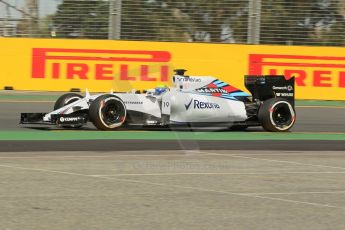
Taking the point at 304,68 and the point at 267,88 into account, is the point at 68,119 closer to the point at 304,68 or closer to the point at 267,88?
the point at 267,88

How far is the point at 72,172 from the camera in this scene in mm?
7922

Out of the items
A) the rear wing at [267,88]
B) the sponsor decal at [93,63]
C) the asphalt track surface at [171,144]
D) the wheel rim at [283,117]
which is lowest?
the asphalt track surface at [171,144]

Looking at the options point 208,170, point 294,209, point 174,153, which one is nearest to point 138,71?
point 174,153

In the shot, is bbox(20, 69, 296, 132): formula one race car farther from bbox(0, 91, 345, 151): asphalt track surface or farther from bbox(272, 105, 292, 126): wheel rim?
bbox(0, 91, 345, 151): asphalt track surface

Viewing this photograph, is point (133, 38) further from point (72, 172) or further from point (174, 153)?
point (72, 172)

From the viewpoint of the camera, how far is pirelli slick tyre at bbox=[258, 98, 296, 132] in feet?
39.8

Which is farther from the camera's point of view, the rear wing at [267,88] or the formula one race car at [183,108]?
the rear wing at [267,88]

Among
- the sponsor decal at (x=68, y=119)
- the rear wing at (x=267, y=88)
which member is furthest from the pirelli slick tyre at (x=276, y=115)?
the sponsor decal at (x=68, y=119)

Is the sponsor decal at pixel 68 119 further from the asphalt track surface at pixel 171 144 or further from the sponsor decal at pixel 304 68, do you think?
the sponsor decal at pixel 304 68

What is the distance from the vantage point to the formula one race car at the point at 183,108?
11.6 m

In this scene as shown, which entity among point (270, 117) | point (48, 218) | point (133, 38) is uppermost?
point (133, 38)

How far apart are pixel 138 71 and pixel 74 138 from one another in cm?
841

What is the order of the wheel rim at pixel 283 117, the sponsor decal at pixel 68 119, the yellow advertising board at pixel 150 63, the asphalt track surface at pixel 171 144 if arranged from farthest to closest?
the yellow advertising board at pixel 150 63
the wheel rim at pixel 283 117
the sponsor decal at pixel 68 119
the asphalt track surface at pixel 171 144

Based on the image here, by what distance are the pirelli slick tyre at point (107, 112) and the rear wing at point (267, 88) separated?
2.44 meters
